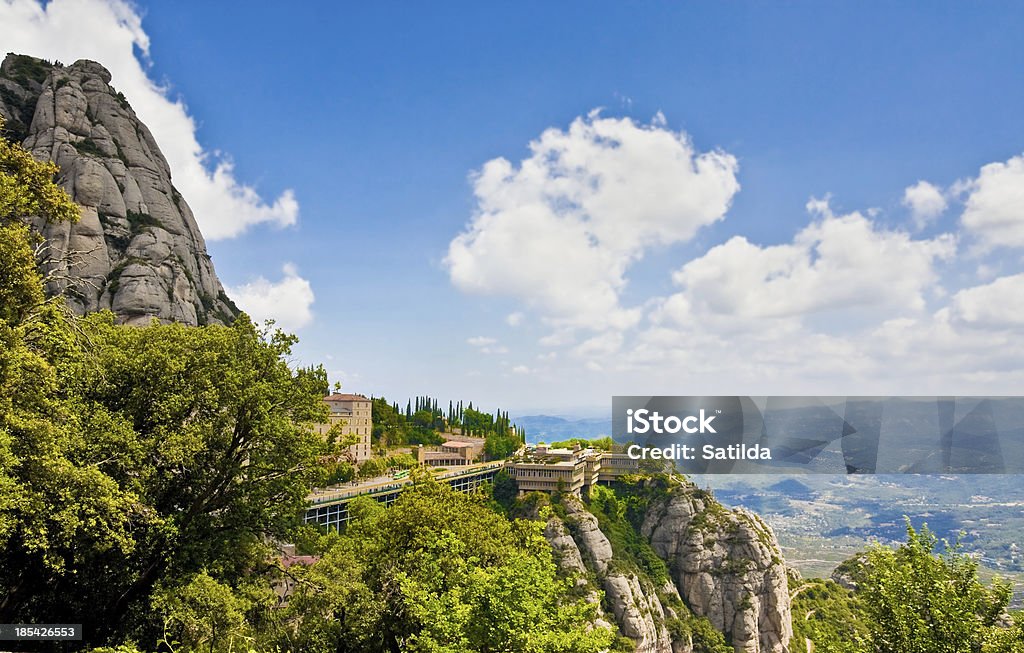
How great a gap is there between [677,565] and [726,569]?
284 inches

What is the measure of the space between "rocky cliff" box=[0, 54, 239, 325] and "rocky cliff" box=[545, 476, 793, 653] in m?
72.1

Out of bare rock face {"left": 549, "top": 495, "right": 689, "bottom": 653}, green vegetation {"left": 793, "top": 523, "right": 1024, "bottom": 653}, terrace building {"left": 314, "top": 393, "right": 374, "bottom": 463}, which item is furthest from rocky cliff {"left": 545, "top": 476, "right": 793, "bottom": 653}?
green vegetation {"left": 793, "top": 523, "right": 1024, "bottom": 653}

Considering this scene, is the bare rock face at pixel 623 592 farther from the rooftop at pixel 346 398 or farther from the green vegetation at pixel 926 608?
the green vegetation at pixel 926 608

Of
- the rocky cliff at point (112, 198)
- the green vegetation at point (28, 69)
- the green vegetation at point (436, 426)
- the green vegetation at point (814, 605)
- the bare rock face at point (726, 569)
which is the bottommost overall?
the green vegetation at point (814, 605)

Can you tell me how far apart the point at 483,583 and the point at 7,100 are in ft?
427

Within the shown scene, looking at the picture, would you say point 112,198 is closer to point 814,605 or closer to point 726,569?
point 726,569

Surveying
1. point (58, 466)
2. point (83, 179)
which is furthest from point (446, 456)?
point (58, 466)

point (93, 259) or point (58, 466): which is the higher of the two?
point (93, 259)

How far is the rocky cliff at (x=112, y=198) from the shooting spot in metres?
86.4

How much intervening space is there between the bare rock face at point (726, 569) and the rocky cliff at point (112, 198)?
8571 cm

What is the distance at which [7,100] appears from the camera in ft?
326

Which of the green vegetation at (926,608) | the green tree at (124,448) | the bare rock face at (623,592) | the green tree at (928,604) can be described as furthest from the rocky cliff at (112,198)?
the green tree at (928,604)

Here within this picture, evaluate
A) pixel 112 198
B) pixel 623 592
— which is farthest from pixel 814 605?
pixel 112 198

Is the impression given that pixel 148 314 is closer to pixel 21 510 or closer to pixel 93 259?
pixel 93 259
